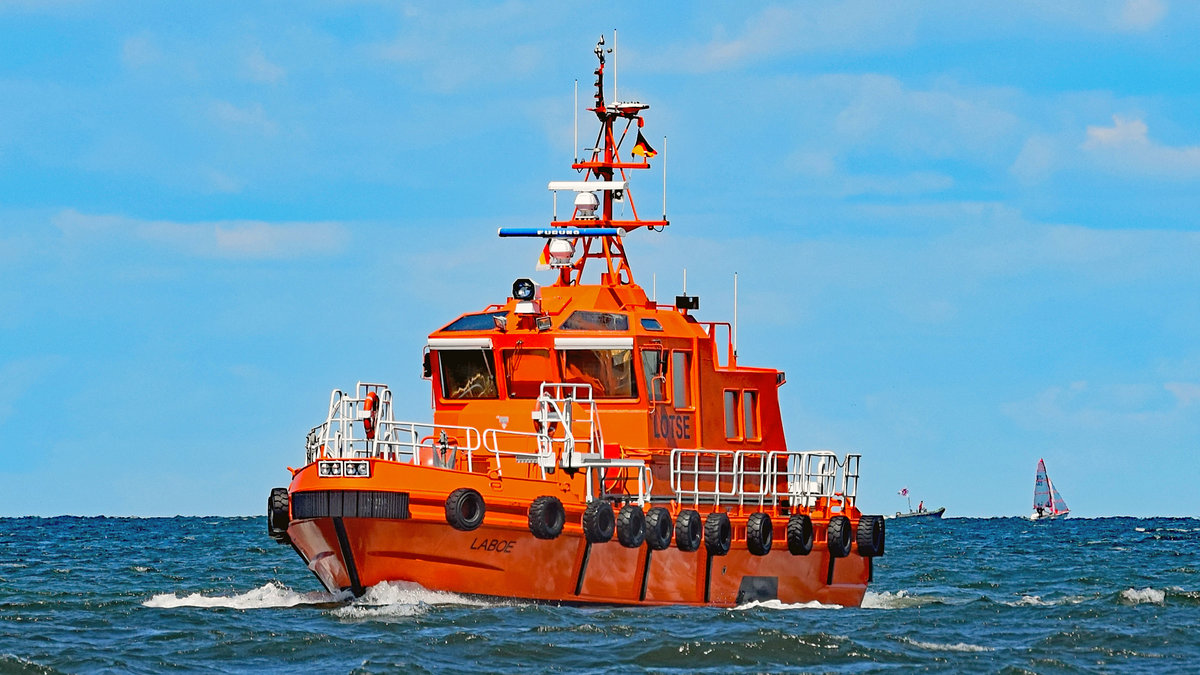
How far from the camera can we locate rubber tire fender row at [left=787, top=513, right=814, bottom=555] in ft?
68.8

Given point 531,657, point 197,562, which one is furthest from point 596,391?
point 197,562

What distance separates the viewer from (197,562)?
121ft

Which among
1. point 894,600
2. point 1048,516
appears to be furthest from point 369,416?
point 1048,516

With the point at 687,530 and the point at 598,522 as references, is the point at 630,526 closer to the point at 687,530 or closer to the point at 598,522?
the point at 598,522

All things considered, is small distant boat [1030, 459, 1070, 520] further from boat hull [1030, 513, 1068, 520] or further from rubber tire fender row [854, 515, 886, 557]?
rubber tire fender row [854, 515, 886, 557]

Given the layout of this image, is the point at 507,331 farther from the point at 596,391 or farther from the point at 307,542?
the point at 307,542

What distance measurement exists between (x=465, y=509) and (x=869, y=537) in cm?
743

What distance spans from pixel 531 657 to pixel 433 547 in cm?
267

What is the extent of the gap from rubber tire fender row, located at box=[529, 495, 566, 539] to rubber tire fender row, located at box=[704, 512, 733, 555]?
2347 mm

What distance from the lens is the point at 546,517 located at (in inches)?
698

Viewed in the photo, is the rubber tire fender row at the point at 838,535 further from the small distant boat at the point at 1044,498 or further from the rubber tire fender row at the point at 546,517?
the small distant boat at the point at 1044,498

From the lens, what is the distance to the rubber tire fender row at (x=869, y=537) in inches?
893

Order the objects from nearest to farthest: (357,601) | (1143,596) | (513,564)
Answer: (513,564) < (357,601) < (1143,596)

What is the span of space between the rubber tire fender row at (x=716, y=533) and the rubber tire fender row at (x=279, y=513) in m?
4.89
